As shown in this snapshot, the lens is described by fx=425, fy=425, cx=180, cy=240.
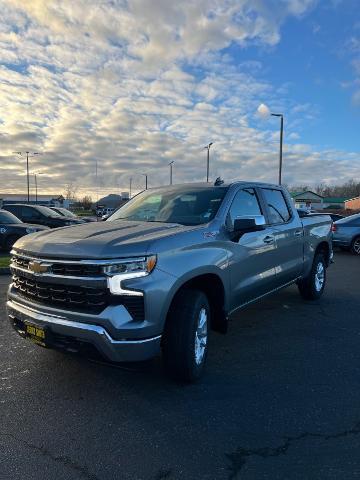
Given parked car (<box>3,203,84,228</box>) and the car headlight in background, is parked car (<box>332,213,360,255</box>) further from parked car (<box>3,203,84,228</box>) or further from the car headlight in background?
the car headlight in background

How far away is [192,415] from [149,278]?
1126 mm

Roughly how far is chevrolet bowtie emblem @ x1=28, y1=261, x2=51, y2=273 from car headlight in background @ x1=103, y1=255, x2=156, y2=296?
1.92 ft

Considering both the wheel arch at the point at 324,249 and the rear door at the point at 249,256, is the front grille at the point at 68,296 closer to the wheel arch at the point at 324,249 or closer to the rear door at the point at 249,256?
the rear door at the point at 249,256

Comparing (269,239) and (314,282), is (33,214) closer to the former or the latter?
(314,282)

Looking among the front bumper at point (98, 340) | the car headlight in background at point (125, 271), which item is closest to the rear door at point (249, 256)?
the car headlight in background at point (125, 271)

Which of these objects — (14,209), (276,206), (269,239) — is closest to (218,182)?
(269,239)

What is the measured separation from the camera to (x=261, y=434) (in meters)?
3.07

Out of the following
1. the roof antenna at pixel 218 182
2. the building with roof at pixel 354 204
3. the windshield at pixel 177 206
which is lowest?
the building with roof at pixel 354 204

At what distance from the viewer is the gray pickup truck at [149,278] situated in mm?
3299

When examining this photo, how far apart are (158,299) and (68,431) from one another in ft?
3.79

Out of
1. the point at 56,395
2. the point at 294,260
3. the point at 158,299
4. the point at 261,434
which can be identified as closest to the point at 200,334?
the point at 158,299

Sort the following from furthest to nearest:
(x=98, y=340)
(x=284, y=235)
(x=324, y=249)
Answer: (x=324, y=249), (x=284, y=235), (x=98, y=340)

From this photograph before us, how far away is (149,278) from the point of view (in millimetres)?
3334

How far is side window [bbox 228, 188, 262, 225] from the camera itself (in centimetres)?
467
